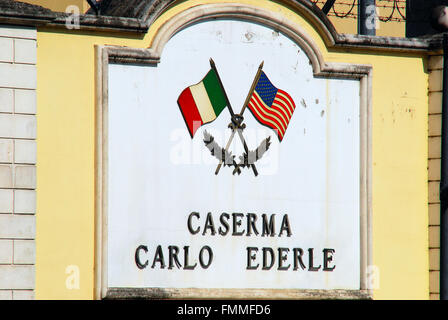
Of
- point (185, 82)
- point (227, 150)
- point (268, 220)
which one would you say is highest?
point (185, 82)

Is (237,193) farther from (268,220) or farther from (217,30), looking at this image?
(217,30)

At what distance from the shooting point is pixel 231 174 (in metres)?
15.9

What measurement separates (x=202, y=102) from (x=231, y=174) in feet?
3.77

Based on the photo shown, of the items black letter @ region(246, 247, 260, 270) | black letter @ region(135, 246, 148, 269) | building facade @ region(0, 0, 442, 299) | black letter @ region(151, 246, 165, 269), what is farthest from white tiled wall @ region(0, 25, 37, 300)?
black letter @ region(246, 247, 260, 270)

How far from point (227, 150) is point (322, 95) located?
1.80 meters

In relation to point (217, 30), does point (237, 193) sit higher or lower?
lower

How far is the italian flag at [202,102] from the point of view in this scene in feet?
51.6

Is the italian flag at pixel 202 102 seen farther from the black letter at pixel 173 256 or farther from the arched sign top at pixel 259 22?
the black letter at pixel 173 256

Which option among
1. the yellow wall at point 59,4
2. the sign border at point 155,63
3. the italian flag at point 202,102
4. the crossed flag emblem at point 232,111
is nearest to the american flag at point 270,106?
the crossed flag emblem at point 232,111

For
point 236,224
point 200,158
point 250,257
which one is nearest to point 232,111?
point 200,158

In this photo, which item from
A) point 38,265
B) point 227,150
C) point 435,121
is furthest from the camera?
point 435,121

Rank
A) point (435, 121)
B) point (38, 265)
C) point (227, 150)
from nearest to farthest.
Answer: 1. point (38, 265)
2. point (227, 150)
3. point (435, 121)

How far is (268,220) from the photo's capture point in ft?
52.7
